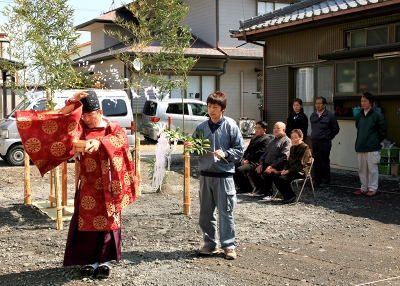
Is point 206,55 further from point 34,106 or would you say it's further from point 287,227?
point 287,227

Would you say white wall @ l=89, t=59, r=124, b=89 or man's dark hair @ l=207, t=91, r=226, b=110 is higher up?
white wall @ l=89, t=59, r=124, b=89

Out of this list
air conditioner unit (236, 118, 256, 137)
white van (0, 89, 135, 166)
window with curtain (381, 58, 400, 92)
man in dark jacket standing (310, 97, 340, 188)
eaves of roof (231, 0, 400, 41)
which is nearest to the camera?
man in dark jacket standing (310, 97, 340, 188)

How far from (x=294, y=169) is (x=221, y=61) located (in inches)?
604

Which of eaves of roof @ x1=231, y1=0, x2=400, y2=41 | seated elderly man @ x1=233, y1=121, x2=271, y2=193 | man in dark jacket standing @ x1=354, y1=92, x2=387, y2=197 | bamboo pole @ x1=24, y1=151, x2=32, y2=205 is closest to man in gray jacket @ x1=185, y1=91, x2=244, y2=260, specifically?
bamboo pole @ x1=24, y1=151, x2=32, y2=205

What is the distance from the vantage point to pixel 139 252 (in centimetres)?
580

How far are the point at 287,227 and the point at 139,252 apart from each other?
207cm

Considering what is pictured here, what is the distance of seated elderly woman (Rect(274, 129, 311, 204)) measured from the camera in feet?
27.5

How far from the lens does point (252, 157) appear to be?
9.36 metres

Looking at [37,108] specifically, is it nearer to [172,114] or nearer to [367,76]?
[172,114]

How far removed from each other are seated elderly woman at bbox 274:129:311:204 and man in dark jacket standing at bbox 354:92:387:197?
3.66 ft

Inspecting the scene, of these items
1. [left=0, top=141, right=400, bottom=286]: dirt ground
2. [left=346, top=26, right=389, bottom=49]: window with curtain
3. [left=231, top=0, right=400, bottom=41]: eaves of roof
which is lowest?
[left=0, top=141, right=400, bottom=286]: dirt ground

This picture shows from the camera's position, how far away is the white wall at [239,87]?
23.8m

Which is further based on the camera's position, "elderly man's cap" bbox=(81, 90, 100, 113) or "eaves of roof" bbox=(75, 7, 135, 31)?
"eaves of roof" bbox=(75, 7, 135, 31)

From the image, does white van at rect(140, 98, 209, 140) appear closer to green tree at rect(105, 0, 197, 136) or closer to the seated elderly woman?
green tree at rect(105, 0, 197, 136)
